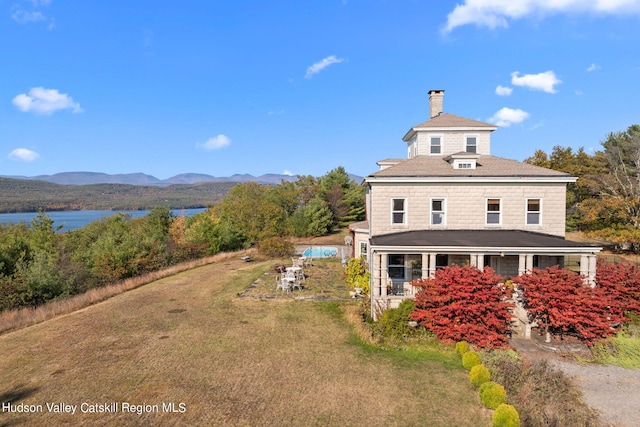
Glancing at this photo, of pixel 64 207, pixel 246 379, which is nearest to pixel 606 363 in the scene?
pixel 246 379

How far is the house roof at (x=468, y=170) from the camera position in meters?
15.5

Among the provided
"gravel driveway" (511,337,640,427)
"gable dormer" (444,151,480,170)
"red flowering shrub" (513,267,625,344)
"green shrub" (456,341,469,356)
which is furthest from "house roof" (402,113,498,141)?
"green shrub" (456,341,469,356)

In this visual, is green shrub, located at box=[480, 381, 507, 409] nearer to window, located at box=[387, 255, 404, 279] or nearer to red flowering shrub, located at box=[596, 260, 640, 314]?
red flowering shrub, located at box=[596, 260, 640, 314]

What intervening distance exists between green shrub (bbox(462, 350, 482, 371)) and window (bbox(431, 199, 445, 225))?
7.64 meters

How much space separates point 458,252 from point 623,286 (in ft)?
19.2

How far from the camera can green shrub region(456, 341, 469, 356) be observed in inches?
389

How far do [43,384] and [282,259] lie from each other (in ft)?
68.5

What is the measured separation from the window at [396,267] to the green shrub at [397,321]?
3.47 meters

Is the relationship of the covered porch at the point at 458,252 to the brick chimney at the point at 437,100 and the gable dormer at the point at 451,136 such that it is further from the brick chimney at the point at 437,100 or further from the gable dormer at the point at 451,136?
the brick chimney at the point at 437,100

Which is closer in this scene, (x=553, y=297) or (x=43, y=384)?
(x=43, y=384)

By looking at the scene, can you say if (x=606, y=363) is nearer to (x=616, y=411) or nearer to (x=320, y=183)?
(x=616, y=411)

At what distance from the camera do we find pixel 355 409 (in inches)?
290

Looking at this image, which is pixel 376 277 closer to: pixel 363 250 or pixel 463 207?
pixel 463 207

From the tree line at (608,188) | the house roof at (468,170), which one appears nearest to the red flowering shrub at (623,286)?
the house roof at (468,170)
